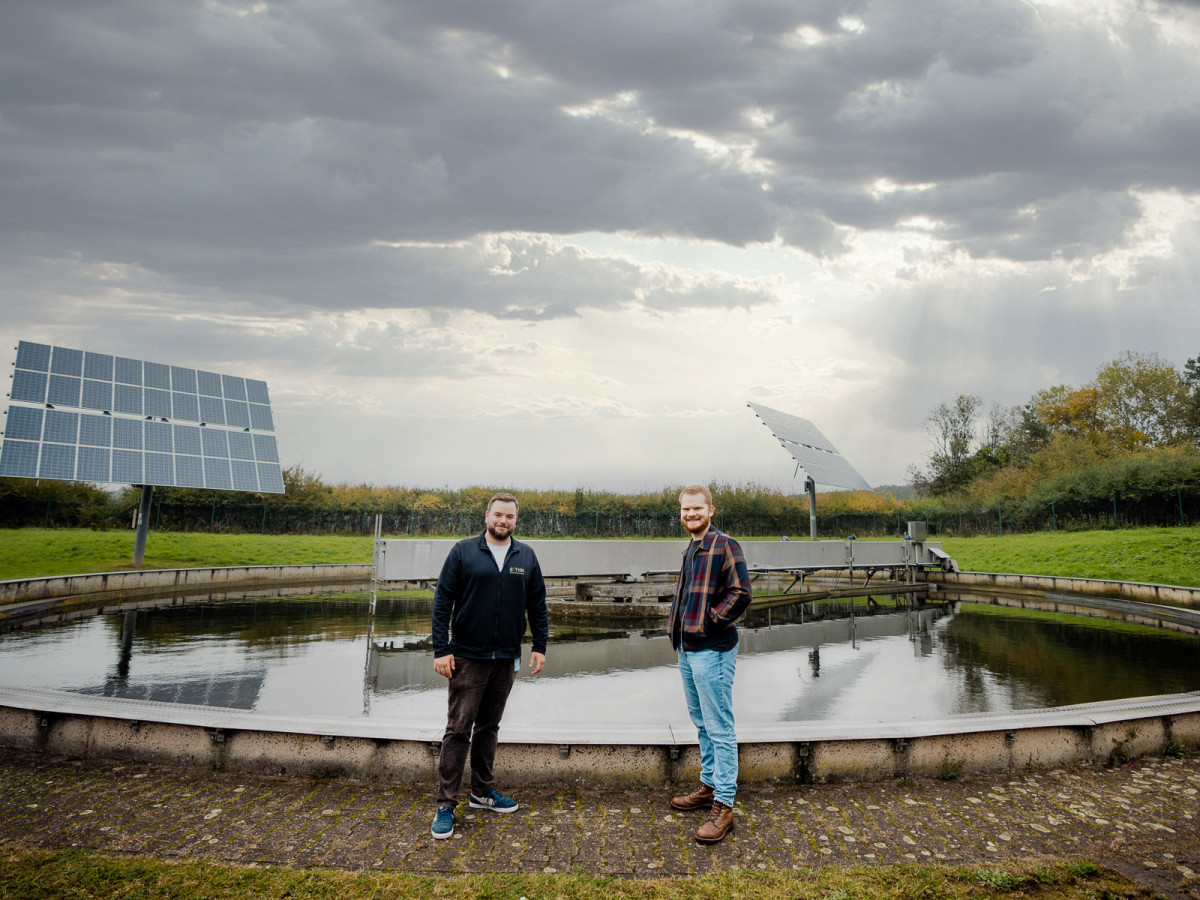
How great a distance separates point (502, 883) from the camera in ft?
9.88

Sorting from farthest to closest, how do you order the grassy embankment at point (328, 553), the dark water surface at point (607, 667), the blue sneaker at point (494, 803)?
the grassy embankment at point (328, 553) → the dark water surface at point (607, 667) → the blue sneaker at point (494, 803)

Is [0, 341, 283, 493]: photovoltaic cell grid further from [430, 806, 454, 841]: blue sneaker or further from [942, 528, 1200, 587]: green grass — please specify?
[942, 528, 1200, 587]: green grass

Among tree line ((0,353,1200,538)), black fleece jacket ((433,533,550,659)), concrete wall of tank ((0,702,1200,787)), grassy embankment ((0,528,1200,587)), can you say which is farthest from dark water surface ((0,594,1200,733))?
tree line ((0,353,1200,538))

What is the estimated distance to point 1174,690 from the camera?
22.8 feet

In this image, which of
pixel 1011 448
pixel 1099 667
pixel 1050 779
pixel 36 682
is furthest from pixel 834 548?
pixel 1011 448

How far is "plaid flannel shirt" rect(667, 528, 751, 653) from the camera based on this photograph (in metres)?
3.80

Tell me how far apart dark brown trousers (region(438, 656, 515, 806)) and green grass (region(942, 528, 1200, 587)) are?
16.7 m

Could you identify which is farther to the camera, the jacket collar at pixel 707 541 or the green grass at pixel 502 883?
the jacket collar at pixel 707 541

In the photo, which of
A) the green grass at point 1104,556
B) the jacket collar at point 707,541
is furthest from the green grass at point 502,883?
the green grass at point 1104,556

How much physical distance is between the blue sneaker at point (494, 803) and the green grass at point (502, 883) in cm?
76

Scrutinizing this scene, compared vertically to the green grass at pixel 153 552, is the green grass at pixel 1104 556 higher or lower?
higher

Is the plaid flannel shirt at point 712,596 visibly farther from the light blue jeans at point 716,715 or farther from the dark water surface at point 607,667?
the dark water surface at point 607,667

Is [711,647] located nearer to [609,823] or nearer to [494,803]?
[609,823]

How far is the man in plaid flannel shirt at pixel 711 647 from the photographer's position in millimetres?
3771
